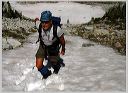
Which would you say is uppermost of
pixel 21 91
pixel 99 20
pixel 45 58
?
pixel 99 20

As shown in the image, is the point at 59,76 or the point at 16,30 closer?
the point at 59,76

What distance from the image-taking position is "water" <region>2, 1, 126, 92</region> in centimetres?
704

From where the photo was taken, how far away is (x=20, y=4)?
24.6 ft

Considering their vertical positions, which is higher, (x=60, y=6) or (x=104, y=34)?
(x=60, y=6)

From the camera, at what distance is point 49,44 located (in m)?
6.98

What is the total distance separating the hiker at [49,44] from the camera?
6.84 meters

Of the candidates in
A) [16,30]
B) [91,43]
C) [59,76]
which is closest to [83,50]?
[91,43]

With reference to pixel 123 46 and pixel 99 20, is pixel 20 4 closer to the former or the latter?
pixel 99 20

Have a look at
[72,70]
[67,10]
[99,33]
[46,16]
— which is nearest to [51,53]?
[72,70]

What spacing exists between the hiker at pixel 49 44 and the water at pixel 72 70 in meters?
0.12

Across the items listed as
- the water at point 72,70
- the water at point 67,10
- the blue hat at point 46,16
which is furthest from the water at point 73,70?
the blue hat at point 46,16

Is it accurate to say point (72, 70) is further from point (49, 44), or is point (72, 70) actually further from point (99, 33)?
point (99, 33)

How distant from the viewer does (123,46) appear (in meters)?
7.32

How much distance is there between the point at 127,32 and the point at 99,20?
0.58m
